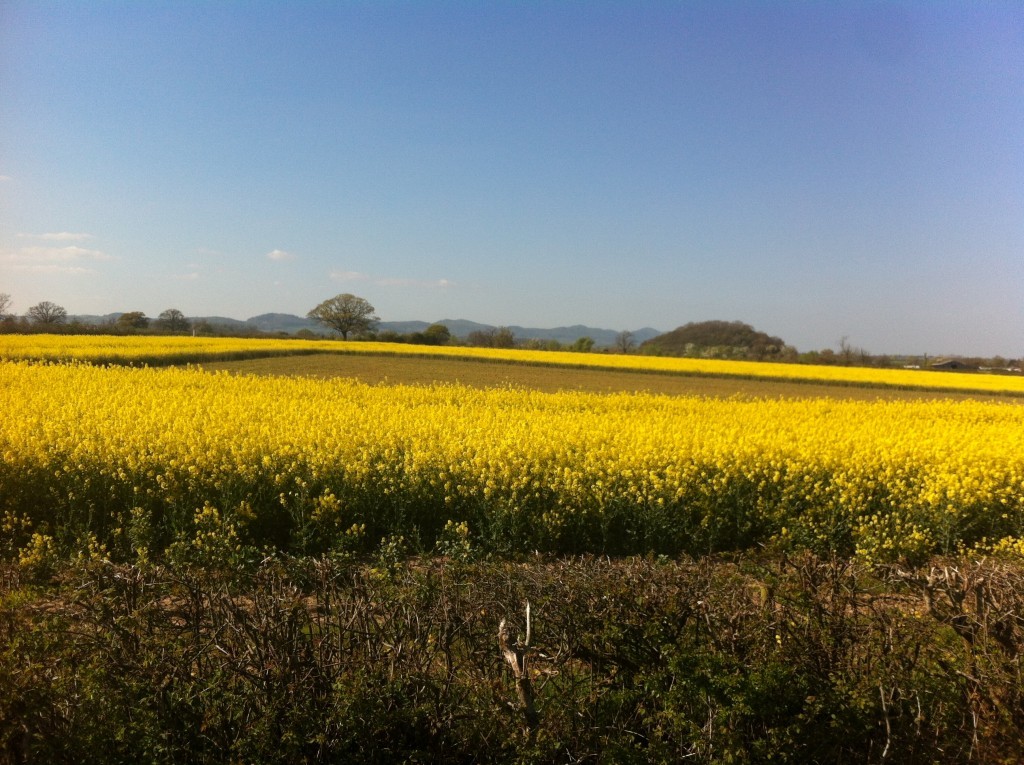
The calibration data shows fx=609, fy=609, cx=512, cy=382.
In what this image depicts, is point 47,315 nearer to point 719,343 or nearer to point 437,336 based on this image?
point 437,336

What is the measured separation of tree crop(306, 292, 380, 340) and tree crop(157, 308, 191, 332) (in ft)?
90.3

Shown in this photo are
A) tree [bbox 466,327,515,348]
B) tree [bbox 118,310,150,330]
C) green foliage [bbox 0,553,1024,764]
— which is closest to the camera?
green foliage [bbox 0,553,1024,764]

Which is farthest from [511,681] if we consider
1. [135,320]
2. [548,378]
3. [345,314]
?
[345,314]

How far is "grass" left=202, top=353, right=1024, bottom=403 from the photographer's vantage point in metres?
25.5

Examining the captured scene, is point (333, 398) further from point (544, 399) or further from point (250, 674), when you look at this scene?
point (250, 674)

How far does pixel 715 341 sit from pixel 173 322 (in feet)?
293

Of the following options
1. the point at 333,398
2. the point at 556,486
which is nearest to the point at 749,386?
the point at 333,398

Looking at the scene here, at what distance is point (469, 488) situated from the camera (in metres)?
6.76

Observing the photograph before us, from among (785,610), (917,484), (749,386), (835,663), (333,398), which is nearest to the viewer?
(835,663)

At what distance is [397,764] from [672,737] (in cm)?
116

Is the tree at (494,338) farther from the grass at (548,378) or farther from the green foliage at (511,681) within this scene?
the green foliage at (511,681)

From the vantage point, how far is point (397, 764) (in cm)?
252

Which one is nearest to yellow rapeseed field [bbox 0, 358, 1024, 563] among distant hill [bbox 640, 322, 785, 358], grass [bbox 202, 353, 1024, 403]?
grass [bbox 202, 353, 1024, 403]

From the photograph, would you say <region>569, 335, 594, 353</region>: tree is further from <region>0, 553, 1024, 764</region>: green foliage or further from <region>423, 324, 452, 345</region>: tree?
<region>0, 553, 1024, 764</region>: green foliage
